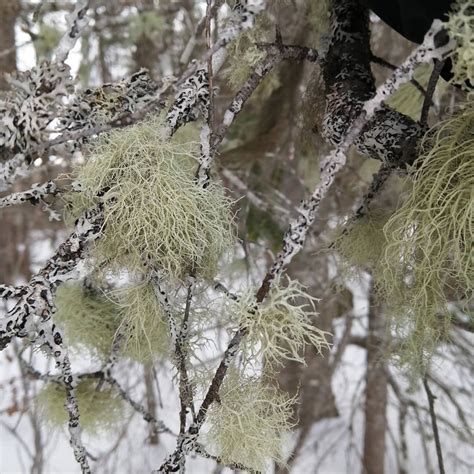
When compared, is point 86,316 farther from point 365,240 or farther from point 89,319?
point 365,240

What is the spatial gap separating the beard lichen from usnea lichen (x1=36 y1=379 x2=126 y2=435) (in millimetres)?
77

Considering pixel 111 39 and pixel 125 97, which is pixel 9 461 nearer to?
pixel 111 39

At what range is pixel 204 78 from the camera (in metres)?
0.52

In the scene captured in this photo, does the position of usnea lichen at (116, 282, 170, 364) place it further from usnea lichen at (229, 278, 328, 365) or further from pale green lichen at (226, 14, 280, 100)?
pale green lichen at (226, 14, 280, 100)

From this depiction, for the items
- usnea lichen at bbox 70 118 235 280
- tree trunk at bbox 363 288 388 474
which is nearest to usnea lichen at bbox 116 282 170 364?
usnea lichen at bbox 70 118 235 280

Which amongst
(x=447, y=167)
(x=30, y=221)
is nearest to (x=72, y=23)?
(x=447, y=167)

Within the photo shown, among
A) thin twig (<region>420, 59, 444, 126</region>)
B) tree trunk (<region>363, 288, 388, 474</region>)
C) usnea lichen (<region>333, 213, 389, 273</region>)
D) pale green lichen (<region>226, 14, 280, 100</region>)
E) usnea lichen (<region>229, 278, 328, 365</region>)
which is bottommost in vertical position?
Result: usnea lichen (<region>229, 278, 328, 365</region>)

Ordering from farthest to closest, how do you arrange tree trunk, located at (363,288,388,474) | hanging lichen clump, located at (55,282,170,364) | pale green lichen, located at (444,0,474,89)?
1. tree trunk, located at (363,288,388,474)
2. hanging lichen clump, located at (55,282,170,364)
3. pale green lichen, located at (444,0,474,89)

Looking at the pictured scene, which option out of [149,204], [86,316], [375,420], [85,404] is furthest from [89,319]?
[375,420]

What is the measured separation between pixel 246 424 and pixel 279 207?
0.83 meters

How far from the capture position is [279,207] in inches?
50.3

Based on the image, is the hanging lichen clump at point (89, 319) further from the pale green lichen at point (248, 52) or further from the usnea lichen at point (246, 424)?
the pale green lichen at point (248, 52)

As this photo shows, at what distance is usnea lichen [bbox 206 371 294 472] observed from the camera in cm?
48

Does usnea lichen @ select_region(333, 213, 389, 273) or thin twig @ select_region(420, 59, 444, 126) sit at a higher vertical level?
thin twig @ select_region(420, 59, 444, 126)
